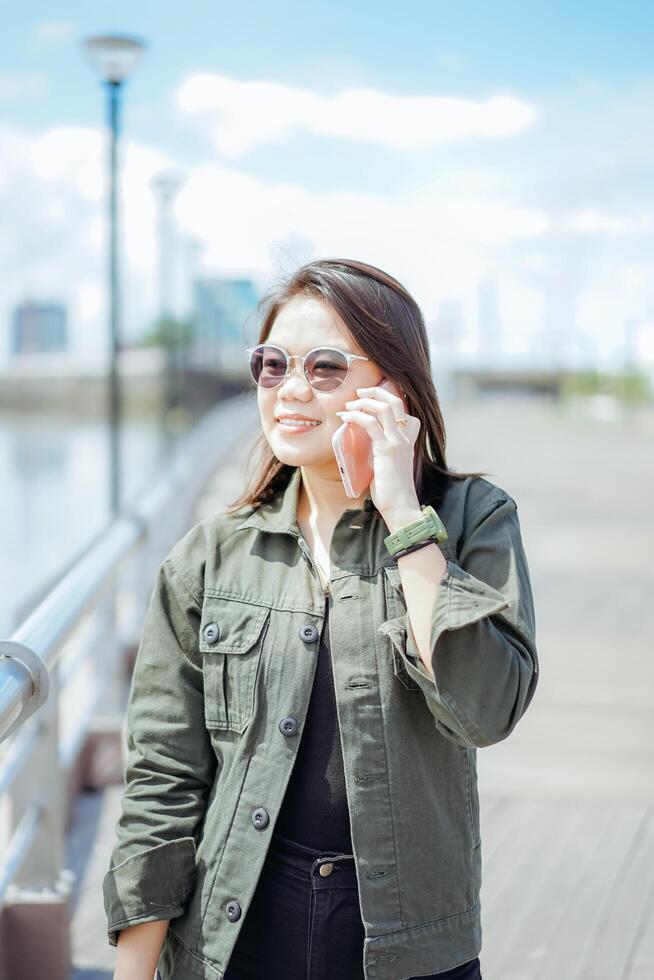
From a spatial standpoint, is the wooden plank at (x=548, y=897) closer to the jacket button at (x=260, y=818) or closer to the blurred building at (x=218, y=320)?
the jacket button at (x=260, y=818)

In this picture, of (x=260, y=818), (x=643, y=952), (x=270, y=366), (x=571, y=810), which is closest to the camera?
(x=260, y=818)

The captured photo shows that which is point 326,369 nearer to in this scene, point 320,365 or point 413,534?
point 320,365

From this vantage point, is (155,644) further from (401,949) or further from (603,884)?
(603,884)

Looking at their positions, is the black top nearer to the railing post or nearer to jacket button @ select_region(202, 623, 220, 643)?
jacket button @ select_region(202, 623, 220, 643)

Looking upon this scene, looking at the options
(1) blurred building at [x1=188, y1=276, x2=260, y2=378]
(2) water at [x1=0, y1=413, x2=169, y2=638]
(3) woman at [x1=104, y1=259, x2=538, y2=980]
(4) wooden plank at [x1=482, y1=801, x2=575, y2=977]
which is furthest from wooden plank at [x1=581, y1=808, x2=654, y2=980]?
(1) blurred building at [x1=188, y1=276, x2=260, y2=378]

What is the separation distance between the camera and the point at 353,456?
1.49 metres

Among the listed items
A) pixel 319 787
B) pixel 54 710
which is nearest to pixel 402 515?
pixel 319 787

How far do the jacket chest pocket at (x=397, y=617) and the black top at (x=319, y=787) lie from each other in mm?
93

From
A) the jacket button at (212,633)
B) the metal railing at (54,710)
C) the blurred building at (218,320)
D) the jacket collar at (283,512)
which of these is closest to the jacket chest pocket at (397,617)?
the jacket collar at (283,512)

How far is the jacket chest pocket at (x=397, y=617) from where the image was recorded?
4.71ft

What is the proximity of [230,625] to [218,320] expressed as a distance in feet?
75.1

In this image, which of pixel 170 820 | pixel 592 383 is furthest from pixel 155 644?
pixel 592 383

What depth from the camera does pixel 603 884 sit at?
3.24 m

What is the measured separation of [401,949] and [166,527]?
5.54 metres
